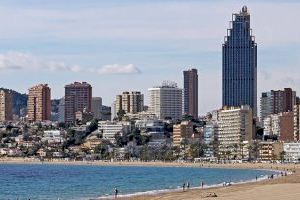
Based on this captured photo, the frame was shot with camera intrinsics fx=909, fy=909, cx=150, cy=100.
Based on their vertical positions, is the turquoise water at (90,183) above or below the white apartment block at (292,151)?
below

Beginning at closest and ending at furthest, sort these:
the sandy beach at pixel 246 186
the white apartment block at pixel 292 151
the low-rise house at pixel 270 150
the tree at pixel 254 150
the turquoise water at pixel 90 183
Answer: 1. the sandy beach at pixel 246 186
2. the turquoise water at pixel 90 183
3. the white apartment block at pixel 292 151
4. the low-rise house at pixel 270 150
5. the tree at pixel 254 150

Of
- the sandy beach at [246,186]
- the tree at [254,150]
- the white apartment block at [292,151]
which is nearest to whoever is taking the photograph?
the sandy beach at [246,186]

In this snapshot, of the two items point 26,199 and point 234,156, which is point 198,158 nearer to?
point 234,156

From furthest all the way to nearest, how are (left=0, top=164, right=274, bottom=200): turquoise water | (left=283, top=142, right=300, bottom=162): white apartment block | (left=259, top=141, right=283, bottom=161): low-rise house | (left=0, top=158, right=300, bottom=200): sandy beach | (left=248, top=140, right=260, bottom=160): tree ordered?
(left=248, top=140, right=260, bottom=160): tree, (left=259, top=141, right=283, bottom=161): low-rise house, (left=283, top=142, right=300, bottom=162): white apartment block, (left=0, top=164, right=274, bottom=200): turquoise water, (left=0, top=158, right=300, bottom=200): sandy beach

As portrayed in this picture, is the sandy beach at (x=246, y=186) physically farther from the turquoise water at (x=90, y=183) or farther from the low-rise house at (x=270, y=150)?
the low-rise house at (x=270, y=150)

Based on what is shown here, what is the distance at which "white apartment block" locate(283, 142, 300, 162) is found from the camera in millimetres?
178637

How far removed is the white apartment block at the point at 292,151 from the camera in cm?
17864

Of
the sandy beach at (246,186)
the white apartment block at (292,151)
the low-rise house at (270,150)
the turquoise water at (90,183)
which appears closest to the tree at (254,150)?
the low-rise house at (270,150)

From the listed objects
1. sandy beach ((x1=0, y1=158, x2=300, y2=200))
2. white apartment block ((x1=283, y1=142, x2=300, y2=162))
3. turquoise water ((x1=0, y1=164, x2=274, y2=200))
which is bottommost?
turquoise water ((x1=0, y1=164, x2=274, y2=200))

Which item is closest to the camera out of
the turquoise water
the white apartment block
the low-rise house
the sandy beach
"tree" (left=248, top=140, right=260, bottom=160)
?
the sandy beach

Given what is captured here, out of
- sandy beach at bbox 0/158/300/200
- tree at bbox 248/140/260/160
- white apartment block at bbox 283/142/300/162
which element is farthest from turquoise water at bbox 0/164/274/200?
tree at bbox 248/140/260/160

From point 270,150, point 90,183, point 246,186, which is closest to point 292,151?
point 270,150

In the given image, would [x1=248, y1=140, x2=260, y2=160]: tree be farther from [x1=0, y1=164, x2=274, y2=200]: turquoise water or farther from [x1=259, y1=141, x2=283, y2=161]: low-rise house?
[x1=0, y1=164, x2=274, y2=200]: turquoise water

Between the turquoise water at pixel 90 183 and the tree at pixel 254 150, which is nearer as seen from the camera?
the turquoise water at pixel 90 183
